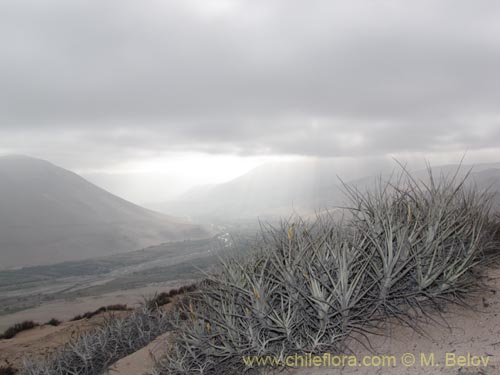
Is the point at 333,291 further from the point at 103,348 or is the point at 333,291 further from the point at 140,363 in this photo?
the point at 103,348

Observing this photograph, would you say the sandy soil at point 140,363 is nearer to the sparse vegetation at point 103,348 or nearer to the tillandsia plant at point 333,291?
the sparse vegetation at point 103,348

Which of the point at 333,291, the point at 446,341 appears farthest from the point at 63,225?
the point at 446,341

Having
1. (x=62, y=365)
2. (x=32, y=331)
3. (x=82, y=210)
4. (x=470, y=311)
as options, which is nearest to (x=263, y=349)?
(x=470, y=311)

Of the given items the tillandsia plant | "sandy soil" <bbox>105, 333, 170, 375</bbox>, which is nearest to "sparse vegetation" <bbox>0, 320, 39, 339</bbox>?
"sandy soil" <bbox>105, 333, 170, 375</bbox>

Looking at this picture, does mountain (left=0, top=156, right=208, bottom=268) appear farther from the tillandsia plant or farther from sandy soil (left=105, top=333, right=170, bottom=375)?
the tillandsia plant

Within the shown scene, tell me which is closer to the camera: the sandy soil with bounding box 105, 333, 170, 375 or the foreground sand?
the foreground sand

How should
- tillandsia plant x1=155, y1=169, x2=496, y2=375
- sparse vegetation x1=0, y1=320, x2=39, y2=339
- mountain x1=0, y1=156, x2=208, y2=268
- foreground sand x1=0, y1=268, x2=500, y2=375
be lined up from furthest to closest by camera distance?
mountain x1=0, y1=156, x2=208, y2=268, sparse vegetation x1=0, y1=320, x2=39, y2=339, tillandsia plant x1=155, y1=169, x2=496, y2=375, foreground sand x1=0, y1=268, x2=500, y2=375

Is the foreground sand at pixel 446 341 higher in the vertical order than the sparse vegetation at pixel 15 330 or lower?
higher

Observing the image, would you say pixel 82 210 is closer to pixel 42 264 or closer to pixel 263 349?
pixel 42 264

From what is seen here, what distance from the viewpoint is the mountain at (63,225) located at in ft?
420

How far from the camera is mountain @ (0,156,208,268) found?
127938mm

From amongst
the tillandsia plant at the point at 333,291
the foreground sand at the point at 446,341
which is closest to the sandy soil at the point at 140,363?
the tillandsia plant at the point at 333,291

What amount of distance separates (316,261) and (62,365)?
5.31m

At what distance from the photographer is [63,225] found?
5925 inches
